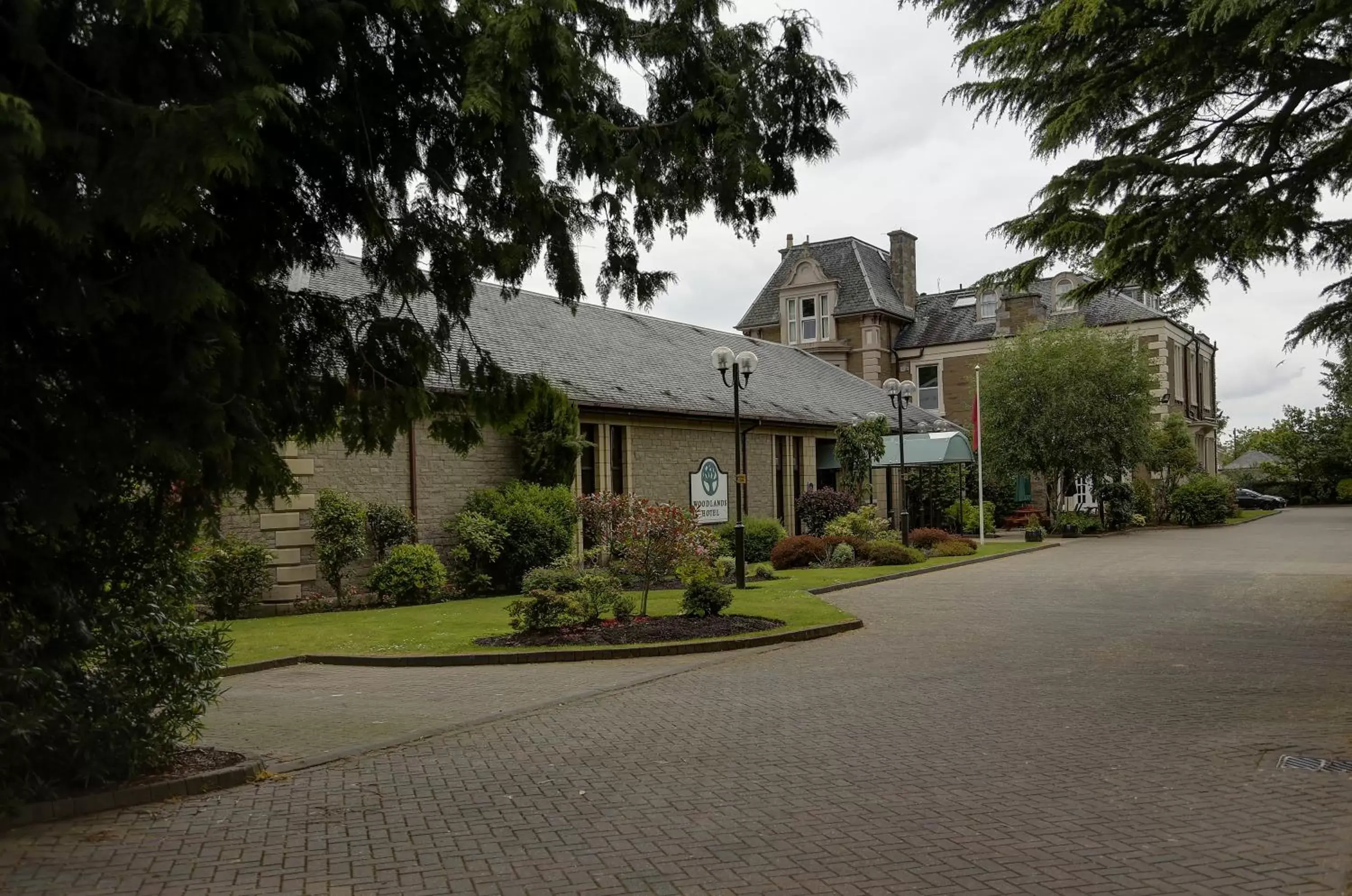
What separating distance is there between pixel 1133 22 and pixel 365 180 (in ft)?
24.3

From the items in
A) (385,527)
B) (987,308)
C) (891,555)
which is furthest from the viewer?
(987,308)

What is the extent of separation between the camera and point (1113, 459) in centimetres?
3819

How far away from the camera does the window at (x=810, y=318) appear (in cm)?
5144

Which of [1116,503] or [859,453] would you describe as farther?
[1116,503]

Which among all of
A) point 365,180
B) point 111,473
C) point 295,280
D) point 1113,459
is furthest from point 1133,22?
point 1113,459

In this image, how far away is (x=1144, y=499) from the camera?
4478 cm

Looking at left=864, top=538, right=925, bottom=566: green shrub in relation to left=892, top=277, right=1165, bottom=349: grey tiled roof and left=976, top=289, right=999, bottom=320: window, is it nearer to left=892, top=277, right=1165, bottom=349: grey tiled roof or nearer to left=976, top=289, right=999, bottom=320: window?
left=892, top=277, right=1165, bottom=349: grey tiled roof

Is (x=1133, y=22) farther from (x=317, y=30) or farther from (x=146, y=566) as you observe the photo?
(x=146, y=566)

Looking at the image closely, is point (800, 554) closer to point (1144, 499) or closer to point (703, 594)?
point (703, 594)

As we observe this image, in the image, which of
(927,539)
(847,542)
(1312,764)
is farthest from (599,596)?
(927,539)

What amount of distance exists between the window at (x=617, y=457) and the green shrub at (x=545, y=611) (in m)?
11.9

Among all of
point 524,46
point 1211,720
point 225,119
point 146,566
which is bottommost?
point 1211,720

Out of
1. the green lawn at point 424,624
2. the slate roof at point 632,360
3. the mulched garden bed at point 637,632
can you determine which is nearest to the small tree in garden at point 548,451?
the slate roof at point 632,360

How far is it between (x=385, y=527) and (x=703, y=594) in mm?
7559
